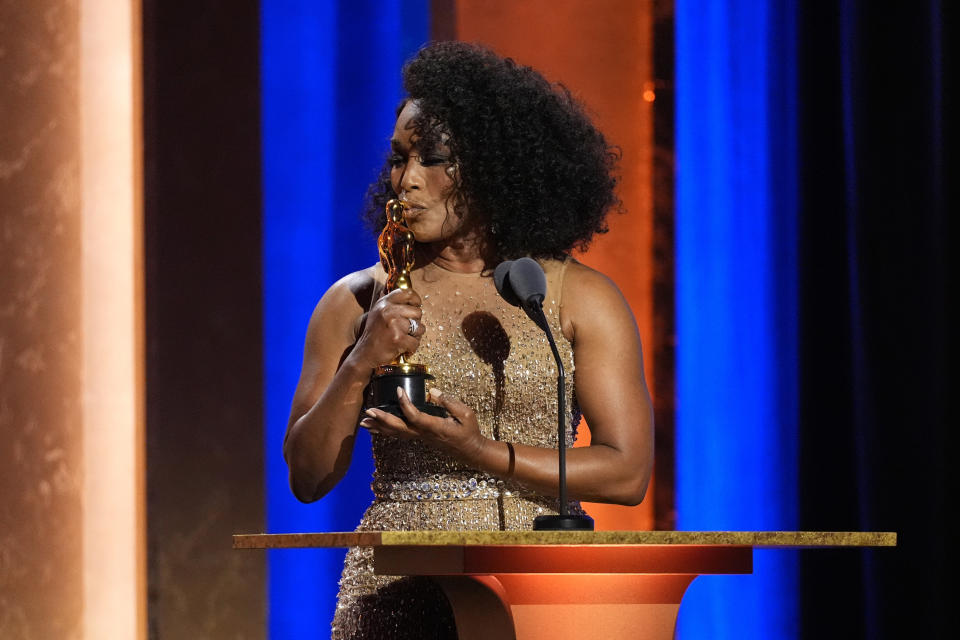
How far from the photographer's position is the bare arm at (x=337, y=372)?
179cm

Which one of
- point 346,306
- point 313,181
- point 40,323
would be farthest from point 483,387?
point 40,323

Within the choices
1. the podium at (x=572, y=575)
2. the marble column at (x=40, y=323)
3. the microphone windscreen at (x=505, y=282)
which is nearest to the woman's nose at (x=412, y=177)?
the microphone windscreen at (x=505, y=282)

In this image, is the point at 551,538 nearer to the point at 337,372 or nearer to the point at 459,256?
the point at 337,372

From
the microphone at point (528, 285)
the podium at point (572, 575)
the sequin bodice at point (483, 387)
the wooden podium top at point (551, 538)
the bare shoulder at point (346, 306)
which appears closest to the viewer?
the wooden podium top at point (551, 538)

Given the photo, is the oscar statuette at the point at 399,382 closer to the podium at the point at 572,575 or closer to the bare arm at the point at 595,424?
the bare arm at the point at 595,424

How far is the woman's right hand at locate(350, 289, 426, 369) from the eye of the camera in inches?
69.9

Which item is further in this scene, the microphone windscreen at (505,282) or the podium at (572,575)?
the microphone windscreen at (505,282)

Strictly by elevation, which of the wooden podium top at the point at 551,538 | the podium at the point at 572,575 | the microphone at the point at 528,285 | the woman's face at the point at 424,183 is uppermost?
the woman's face at the point at 424,183

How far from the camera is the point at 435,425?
1657mm

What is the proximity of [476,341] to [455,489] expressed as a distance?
0.25m

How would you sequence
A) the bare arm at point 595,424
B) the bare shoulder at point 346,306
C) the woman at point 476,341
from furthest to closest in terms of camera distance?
the bare shoulder at point 346,306, the woman at point 476,341, the bare arm at point 595,424

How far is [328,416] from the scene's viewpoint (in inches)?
75.2

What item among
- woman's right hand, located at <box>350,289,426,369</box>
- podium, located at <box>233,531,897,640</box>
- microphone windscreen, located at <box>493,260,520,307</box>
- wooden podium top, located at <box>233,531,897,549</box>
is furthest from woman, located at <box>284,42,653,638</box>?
wooden podium top, located at <box>233,531,897,549</box>

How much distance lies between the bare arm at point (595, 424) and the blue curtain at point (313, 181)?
115 cm
